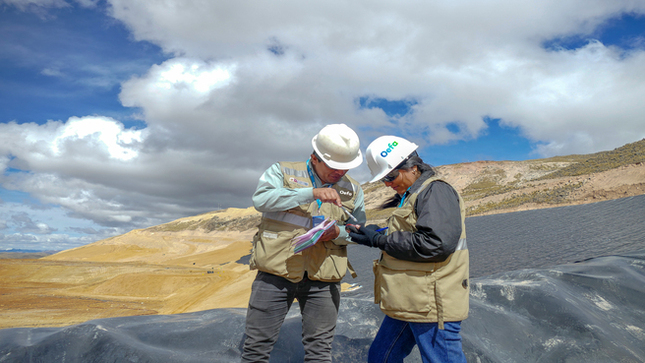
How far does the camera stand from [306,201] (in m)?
1.92

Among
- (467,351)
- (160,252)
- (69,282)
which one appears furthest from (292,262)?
(160,252)

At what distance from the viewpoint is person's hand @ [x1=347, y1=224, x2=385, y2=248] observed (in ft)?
5.86

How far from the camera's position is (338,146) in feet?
6.66

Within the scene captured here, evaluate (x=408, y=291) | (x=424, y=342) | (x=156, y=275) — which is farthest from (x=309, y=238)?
(x=156, y=275)

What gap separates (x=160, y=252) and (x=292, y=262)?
30.6 meters

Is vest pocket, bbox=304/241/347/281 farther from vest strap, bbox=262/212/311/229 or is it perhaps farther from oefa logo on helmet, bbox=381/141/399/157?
oefa logo on helmet, bbox=381/141/399/157

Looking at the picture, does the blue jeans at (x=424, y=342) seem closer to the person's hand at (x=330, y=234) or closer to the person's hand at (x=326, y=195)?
the person's hand at (x=330, y=234)

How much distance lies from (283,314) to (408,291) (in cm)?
71

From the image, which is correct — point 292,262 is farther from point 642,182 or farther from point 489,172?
point 489,172

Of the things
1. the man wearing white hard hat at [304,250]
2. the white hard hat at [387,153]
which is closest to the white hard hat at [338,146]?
the man wearing white hard hat at [304,250]

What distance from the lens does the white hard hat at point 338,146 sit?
6.70 feet

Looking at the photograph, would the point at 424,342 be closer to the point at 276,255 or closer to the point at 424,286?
the point at 424,286

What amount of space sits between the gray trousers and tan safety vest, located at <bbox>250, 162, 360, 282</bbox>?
7 centimetres

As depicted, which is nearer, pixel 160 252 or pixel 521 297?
pixel 521 297
